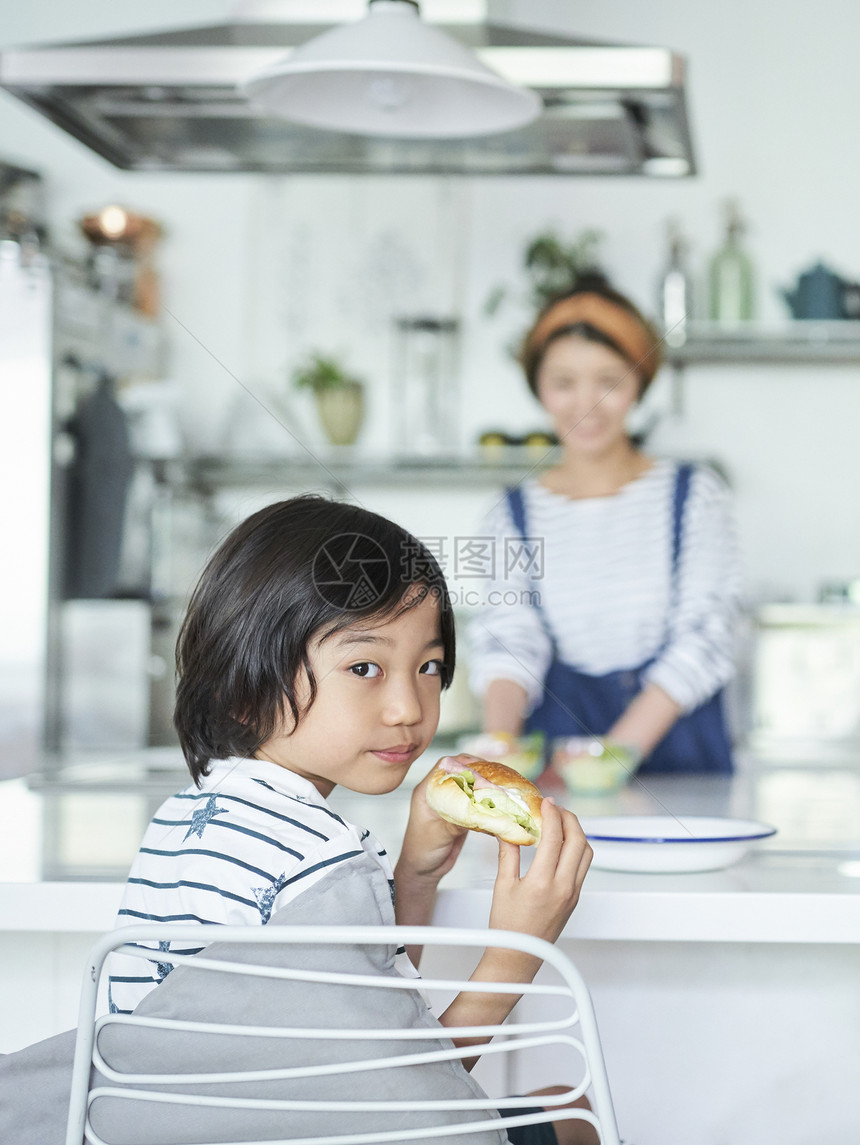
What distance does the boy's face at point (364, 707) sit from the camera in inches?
27.9

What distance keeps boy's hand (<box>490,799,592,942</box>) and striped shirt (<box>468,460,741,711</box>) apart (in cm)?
71

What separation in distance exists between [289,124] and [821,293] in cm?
155

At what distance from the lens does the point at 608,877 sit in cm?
83

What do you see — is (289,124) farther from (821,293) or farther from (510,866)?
(821,293)

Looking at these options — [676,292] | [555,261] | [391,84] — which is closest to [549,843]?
[391,84]

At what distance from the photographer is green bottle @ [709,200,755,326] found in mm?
2760

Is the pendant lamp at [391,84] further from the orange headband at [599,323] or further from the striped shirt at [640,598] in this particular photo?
the striped shirt at [640,598]

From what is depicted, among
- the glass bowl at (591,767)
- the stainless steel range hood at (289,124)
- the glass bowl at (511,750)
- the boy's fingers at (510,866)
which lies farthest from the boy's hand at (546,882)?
the stainless steel range hood at (289,124)

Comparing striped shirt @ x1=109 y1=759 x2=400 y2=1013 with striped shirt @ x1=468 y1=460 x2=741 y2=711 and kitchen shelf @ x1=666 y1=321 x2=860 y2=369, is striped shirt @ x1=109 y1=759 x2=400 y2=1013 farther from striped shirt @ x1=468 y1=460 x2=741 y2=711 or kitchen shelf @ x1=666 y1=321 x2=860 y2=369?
kitchen shelf @ x1=666 y1=321 x2=860 y2=369

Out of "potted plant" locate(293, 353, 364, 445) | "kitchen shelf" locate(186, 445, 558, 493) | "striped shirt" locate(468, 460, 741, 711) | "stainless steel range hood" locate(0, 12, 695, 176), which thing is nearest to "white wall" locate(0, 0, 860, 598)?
"potted plant" locate(293, 353, 364, 445)

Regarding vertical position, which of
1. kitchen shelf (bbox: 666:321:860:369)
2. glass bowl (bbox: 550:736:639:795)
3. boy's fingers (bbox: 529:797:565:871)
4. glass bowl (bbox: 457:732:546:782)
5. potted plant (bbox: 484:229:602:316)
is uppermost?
potted plant (bbox: 484:229:602:316)

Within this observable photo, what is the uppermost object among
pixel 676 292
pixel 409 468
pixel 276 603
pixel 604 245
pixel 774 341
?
pixel 604 245

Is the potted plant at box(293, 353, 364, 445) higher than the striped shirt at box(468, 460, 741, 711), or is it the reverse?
the potted plant at box(293, 353, 364, 445)

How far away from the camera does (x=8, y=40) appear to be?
310 cm
